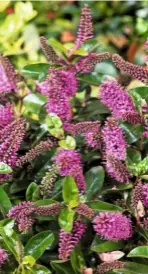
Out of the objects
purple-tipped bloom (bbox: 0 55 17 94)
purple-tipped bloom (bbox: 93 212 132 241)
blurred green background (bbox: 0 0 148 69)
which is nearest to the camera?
purple-tipped bloom (bbox: 93 212 132 241)

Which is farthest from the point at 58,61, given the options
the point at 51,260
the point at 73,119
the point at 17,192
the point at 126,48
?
the point at 126,48

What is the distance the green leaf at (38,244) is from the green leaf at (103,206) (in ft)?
0.27

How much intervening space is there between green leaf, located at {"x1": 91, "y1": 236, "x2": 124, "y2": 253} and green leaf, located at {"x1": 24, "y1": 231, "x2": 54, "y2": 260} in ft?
0.24

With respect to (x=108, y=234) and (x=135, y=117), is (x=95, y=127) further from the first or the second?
(x=108, y=234)

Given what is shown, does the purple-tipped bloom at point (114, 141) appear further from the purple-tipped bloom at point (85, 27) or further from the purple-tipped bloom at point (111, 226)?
the purple-tipped bloom at point (85, 27)

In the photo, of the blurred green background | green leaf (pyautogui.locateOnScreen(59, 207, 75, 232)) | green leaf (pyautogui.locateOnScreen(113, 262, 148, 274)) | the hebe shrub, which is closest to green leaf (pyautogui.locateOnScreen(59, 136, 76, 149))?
the hebe shrub

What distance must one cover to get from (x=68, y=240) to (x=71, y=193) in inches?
2.9

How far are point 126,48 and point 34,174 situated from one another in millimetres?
2036

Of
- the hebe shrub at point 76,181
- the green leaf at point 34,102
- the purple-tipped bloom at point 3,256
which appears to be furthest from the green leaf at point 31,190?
the green leaf at point 34,102

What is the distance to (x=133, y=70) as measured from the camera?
3.21ft

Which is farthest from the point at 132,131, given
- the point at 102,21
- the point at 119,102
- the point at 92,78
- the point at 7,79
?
the point at 102,21

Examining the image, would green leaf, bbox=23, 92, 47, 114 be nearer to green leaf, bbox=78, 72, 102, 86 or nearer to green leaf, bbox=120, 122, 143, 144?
green leaf, bbox=78, 72, 102, 86

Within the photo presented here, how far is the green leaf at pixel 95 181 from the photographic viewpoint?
101cm

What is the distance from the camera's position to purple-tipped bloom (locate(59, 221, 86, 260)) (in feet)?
2.96
